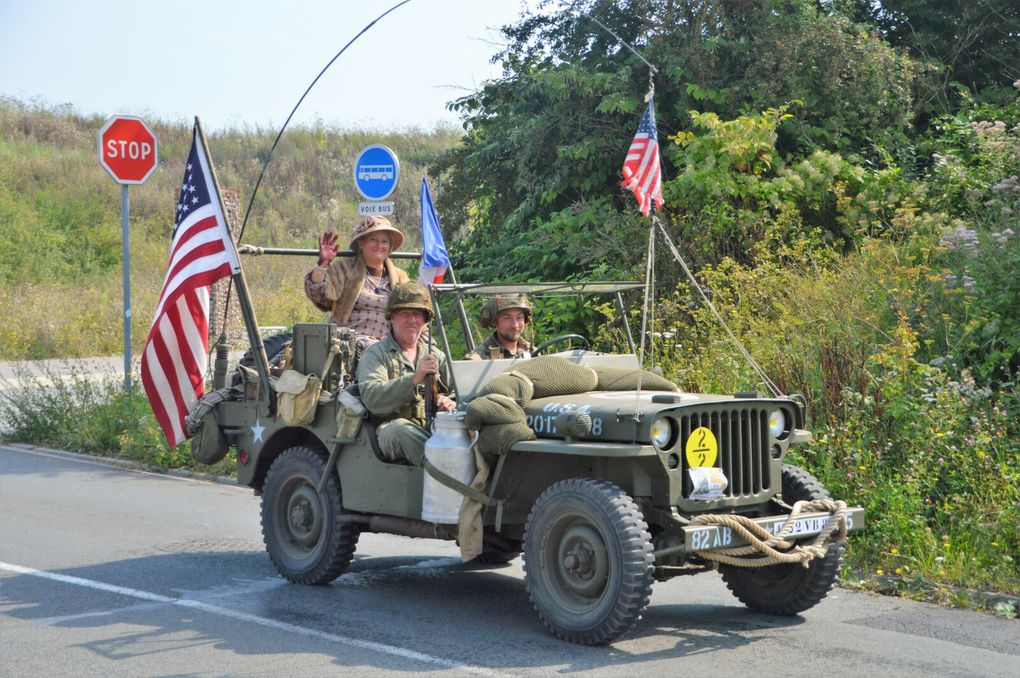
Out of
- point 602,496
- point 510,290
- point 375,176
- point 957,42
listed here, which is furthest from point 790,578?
point 957,42

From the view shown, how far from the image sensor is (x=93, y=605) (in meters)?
7.34

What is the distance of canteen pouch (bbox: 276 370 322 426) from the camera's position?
7859 millimetres

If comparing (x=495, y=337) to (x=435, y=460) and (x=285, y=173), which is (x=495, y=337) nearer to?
(x=435, y=460)

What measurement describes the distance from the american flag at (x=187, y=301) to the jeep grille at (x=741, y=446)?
11.8 ft

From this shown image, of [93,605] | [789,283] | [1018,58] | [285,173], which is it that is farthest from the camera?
[285,173]

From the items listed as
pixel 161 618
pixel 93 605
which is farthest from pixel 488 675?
pixel 93 605

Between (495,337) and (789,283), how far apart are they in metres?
5.02

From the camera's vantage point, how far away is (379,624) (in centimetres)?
689

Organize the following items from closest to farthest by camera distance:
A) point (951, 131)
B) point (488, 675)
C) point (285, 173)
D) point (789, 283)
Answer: point (488, 675), point (789, 283), point (951, 131), point (285, 173)

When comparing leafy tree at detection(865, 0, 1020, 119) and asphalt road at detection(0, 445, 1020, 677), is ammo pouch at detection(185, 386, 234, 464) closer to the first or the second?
asphalt road at detection(0, 445, 1020, 677)

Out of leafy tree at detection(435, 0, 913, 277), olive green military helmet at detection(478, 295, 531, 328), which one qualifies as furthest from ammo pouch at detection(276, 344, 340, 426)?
leafy tree at detection(435, 0, 913, 277)

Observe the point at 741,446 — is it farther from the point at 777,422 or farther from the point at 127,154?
the point at 127,154

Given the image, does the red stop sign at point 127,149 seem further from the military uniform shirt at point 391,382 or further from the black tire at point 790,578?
the black tire at point 790,578

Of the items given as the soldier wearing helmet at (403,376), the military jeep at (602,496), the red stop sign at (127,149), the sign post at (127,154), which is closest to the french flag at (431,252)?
the soldier wearing helmet at (403,376)
